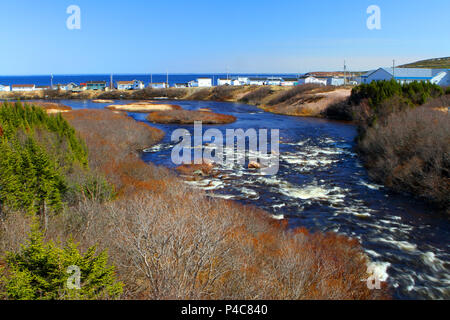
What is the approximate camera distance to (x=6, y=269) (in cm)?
724

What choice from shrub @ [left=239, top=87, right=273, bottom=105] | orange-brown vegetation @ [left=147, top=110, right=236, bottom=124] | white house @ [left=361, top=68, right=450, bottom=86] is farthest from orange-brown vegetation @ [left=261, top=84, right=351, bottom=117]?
orange-brown vegetation @ [left=147, top=110, right=236, bottom=124]

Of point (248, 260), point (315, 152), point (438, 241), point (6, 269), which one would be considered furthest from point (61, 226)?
point (315, 152)

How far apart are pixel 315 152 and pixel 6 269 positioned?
1109 inches

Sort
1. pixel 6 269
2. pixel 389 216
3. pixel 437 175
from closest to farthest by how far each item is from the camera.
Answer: pixel 6 269 → pixel 389 216 → pixel 437 175

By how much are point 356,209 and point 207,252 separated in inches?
505

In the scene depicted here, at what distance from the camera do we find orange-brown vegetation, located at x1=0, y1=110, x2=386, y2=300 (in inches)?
274

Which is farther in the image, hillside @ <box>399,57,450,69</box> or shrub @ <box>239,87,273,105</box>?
hillside @ <box>399,57,450,69</box>

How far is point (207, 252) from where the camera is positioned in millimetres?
7234

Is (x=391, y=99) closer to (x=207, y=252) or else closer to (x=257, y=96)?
(x=207, y=252)

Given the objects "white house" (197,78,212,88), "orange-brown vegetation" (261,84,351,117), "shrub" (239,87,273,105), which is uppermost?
"white house" (197,78,212,88)

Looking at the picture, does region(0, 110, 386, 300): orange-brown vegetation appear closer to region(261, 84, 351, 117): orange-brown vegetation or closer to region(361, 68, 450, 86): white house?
region(261, 84, 351, 117): orange-brown vegetation

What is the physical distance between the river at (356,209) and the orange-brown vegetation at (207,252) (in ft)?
4.36

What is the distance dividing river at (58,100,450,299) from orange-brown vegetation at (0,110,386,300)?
133 centimetres

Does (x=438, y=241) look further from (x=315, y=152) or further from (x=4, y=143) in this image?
(x=4, y=143)
